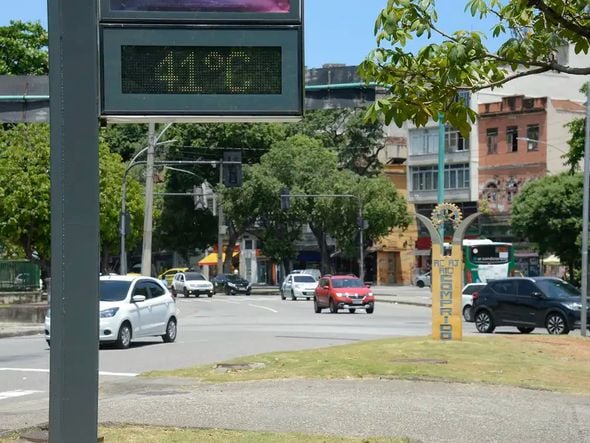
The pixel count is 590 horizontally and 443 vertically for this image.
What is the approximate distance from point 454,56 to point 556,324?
22.4m

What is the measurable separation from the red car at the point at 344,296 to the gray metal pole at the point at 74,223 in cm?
3688

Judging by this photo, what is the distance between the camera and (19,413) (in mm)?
11781

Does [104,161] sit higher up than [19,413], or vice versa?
[104,161]

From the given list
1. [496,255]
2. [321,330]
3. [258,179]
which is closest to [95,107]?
[321,330]

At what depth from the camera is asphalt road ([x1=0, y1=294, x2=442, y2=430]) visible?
15.2 meters

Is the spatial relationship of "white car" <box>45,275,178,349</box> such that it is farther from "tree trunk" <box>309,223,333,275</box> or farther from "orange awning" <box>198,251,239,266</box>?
"orange awning" <box>198,251,239,266</box>

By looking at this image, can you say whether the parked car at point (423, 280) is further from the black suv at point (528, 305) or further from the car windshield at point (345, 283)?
the black suv at point (528, 305)

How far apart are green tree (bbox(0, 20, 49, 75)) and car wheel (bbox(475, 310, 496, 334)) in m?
35.8

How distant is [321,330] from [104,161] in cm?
2516

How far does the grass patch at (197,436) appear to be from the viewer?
897cm

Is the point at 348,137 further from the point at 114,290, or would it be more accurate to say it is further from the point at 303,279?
the point at 114,290

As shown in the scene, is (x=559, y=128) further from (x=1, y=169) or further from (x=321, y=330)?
(x=321, y=330)

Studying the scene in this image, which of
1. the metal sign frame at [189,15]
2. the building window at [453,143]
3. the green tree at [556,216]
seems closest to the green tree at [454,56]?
the metal sign frame at [189,15]

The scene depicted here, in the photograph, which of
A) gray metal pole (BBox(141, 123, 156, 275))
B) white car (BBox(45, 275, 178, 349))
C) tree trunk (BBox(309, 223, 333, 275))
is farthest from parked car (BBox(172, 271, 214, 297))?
white car (BBox(45, 275, 178, 349))
